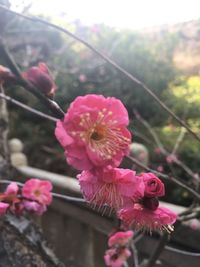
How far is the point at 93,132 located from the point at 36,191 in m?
0.66

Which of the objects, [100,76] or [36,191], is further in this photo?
[100,76]

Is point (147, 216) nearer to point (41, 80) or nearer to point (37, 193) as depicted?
point (41, 80)

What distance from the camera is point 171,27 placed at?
335 inches

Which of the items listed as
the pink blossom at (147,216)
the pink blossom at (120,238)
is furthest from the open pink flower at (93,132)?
the pink blossom at (120,238)

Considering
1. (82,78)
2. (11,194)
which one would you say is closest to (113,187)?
(11,194)

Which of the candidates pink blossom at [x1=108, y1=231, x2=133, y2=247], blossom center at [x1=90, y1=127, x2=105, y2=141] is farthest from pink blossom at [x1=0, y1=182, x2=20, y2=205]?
blossom center at [x1=90, y1=127, x2=105, y2=141]

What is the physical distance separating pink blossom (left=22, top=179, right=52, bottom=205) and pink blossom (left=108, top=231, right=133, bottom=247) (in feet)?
0.66

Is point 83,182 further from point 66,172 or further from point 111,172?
point 66,172

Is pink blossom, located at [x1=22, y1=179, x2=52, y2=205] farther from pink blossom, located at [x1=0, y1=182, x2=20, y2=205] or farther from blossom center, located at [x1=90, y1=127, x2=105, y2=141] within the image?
blossom center, located at [x1=90, y1=127, x2=105, y2=141]

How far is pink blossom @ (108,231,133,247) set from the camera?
1.21 metres

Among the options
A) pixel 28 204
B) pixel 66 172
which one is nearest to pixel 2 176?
pixel 28 204

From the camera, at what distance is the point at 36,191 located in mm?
1152

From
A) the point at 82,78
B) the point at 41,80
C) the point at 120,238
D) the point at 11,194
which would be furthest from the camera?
the point at 82,78

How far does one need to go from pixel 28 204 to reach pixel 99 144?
65 cm
